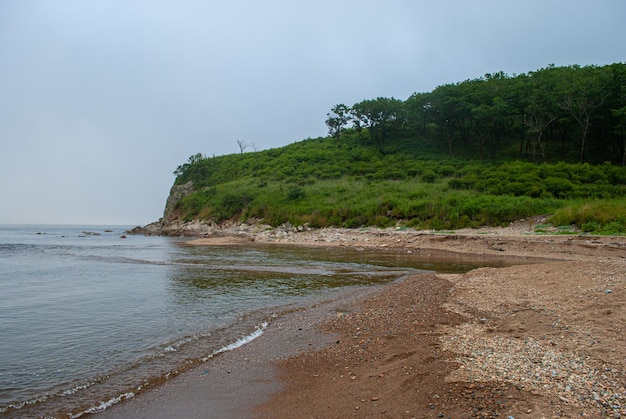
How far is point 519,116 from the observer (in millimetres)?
56375

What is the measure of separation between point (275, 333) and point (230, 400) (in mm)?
3436

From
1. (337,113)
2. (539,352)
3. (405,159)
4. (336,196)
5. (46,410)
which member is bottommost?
(46,410)

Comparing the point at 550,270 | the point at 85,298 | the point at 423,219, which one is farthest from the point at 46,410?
the point at 423,219

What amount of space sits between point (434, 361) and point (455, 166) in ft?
188

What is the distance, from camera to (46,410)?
215 inches

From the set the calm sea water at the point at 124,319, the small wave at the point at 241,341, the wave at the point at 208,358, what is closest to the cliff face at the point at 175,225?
the calm sea water at the point at 124,319

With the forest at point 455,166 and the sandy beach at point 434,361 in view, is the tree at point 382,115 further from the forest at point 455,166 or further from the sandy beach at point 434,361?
the sandy beach at point 434,361

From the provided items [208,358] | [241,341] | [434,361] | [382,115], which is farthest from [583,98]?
[208,358]

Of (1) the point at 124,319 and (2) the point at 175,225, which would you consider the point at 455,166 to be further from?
(1) the point at 124,319

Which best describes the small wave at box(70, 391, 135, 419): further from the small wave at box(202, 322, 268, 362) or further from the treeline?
the treeline

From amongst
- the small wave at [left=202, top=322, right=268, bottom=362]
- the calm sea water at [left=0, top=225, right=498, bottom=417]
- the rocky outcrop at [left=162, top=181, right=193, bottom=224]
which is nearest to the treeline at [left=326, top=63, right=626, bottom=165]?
the rocky outcrop at [left=162, top=181, right=193, bottom=224]

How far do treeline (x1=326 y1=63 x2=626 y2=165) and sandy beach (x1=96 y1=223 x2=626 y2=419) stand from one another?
4526cm

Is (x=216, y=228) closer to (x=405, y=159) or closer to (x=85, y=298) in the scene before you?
(x=405, y=159)

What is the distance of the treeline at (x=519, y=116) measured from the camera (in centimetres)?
4778
